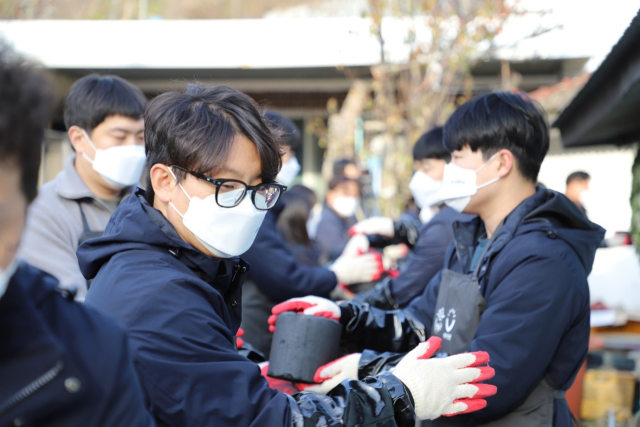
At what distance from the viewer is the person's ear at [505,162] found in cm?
269

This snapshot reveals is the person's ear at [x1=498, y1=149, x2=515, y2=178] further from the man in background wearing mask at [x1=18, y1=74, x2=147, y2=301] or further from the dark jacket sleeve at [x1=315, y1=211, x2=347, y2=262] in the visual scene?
the dark jacket sleeve at [x1=315, y1=211, x2=347, y2=262]

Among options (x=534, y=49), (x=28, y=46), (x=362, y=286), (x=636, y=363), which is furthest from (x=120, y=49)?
(x=636, y=363)

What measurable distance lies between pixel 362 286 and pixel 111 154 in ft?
8.00

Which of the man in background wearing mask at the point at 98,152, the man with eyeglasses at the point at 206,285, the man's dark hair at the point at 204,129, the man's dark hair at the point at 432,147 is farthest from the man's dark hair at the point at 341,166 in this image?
the man's dark hair at the point at 204,129

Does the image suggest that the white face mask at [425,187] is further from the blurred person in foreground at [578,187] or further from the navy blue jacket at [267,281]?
the blurred person in foreground at [578,187]

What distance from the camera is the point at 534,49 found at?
9719 millimetres

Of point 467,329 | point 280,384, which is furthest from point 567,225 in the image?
point 280,384

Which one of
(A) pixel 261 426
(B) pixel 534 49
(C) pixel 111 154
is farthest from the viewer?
(B) pixel 534 49

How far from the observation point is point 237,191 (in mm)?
1913

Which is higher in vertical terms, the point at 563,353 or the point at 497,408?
the point at 563,353

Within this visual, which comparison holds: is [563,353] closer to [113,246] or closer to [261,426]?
[261,426]

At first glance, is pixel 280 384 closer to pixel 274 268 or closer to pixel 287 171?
pixel 274 268

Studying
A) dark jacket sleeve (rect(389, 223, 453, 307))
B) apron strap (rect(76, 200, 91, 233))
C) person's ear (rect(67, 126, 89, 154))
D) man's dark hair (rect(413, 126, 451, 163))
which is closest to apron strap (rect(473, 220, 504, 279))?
dark jacket sleeve (rect(389, 223, 453, 307))

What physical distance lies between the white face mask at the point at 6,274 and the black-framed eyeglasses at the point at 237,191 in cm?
83
